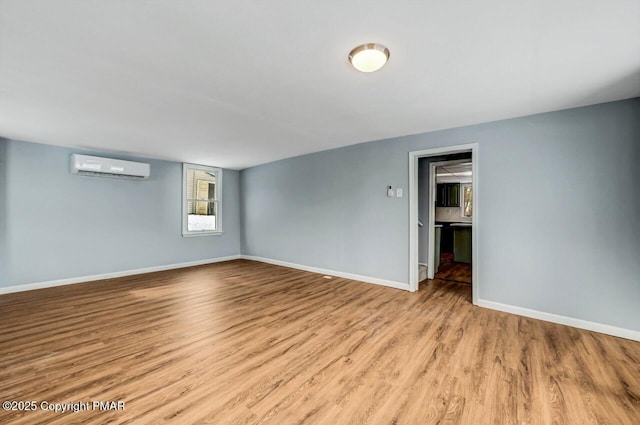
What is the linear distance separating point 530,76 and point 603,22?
64 centimetres

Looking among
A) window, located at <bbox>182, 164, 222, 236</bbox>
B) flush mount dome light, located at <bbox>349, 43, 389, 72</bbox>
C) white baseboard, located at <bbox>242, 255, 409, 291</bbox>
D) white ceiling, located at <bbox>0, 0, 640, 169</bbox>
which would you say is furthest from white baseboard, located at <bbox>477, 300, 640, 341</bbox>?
window, located at <bbox>182, 164, 222, 236</bbox>

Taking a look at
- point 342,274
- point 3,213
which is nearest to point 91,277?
point 3,213

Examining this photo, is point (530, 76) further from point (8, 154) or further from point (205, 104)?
point (8, 154)

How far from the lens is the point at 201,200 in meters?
6.35

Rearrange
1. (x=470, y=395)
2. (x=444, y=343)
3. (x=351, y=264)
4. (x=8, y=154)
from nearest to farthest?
(x=470, y=395), (x=444, y=343), (x=8, y=154), (x=351, y=264)

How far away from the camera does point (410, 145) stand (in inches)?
156

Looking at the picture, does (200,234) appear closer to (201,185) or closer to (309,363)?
(201,185)

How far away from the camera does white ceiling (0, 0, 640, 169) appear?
151 centimetres

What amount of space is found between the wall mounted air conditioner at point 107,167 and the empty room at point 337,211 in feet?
0.12

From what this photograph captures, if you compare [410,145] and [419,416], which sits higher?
[410,145]

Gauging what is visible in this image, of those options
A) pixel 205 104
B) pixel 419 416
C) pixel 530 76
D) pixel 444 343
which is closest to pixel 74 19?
pixel 205 104

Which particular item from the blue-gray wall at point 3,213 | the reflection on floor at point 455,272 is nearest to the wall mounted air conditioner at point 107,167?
the blue-gray wall at point 3,213

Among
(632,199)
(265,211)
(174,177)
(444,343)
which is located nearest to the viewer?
(444,343)

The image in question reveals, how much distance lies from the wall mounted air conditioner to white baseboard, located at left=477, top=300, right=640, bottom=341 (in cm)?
608
